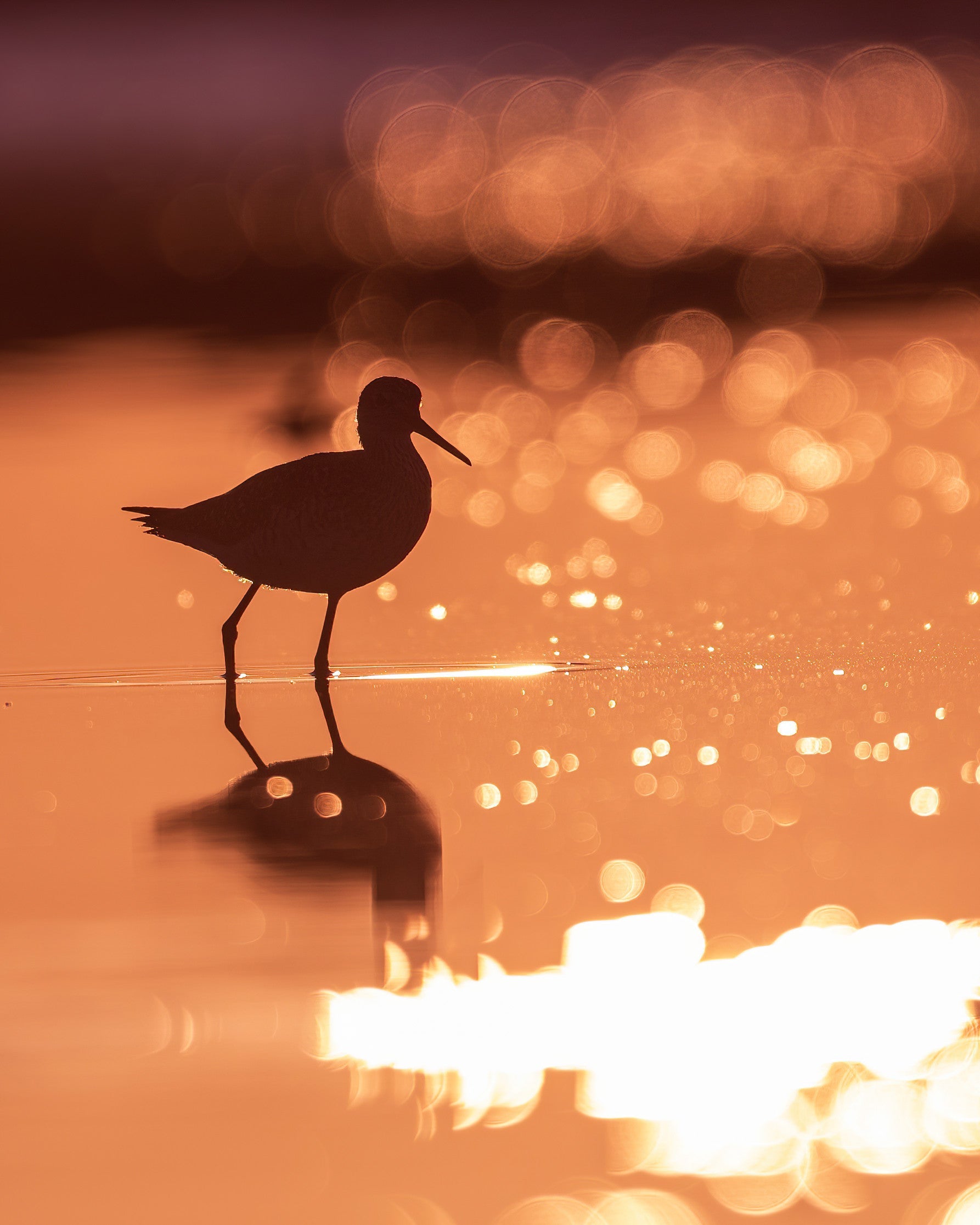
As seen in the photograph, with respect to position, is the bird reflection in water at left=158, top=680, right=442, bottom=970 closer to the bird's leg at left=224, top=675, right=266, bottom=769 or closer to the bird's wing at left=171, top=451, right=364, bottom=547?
the bird's leg at left=224, top=675, right=266, bottom=769

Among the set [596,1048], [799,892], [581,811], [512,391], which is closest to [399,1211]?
[596,1048]

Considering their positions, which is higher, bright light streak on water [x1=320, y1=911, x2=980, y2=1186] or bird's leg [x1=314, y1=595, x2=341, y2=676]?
bird's leg [x1=314, y1=595, x2=341, y2=676]

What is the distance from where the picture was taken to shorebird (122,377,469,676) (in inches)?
310

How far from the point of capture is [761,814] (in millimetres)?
4645

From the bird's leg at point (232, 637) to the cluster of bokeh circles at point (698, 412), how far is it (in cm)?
183

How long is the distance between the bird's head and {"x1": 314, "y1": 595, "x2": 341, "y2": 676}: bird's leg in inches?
36.9

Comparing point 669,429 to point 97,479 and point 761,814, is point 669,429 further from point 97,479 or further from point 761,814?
point 761,814

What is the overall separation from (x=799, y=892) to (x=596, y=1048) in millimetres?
1005

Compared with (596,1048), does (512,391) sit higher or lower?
higher

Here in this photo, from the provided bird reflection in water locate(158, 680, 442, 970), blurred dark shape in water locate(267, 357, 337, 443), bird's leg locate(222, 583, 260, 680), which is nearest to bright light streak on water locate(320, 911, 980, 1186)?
bird reflection in water locate(158, 680, 442, 970)

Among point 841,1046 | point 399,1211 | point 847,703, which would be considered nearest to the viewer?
point 399,1211

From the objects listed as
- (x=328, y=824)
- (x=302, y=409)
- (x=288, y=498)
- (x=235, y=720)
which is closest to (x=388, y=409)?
(x=288, y=498)

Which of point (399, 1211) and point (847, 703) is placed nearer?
point (399, 1211)

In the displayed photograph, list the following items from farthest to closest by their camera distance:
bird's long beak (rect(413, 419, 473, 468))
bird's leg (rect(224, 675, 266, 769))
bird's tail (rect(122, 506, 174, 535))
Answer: bird's long beak (rect(413, 419, 473, 468)) → bird's tail (rect(122, 506, 174, 535)) → bird's leg (rect(224, 675, 266, 769))
